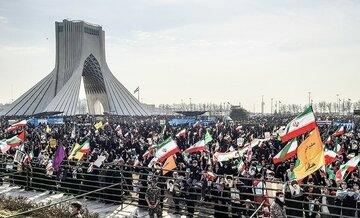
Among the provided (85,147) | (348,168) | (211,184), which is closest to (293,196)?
(211,184)

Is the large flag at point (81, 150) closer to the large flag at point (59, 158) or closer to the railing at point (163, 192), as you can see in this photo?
the railing at point (163, 192)

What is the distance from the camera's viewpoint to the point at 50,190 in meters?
16.8

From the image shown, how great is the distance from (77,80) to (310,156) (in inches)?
2804

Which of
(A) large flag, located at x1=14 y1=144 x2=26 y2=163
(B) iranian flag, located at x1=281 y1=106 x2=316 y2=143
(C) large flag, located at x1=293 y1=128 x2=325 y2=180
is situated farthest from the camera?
(A) large flag, located at x1=14 y1=144 x2=26 y2=163

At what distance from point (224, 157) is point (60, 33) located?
74.9 m

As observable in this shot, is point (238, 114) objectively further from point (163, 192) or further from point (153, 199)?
point (153, 199)

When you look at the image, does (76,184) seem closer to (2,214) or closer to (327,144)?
(2,214)

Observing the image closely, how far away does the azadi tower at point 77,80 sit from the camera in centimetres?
7525

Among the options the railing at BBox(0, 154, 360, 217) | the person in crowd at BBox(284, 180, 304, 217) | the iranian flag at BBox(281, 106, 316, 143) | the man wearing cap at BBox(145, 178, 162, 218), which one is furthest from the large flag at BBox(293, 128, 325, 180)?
the man wearing cap at BBox(145, 178, 162, 218)

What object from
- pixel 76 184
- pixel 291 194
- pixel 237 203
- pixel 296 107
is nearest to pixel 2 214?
pixel 76 184

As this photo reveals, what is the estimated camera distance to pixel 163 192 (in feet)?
46.6

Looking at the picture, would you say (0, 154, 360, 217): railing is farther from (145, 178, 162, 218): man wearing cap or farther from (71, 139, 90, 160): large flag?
(145, 178, 162, 218): man wearing cap

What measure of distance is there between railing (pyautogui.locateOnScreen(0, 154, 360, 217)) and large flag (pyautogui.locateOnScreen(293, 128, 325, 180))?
739 millimetres

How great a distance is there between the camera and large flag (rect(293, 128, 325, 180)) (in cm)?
920
